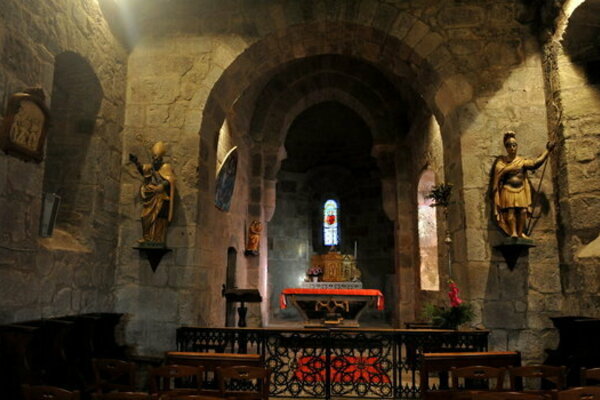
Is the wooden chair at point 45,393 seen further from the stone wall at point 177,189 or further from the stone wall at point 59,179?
the stone wall at point 177,189

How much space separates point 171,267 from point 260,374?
2.53 m

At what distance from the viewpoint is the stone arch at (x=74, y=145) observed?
200 inches

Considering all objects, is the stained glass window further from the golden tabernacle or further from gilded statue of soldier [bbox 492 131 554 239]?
gilded statue of soldier [bbox 492 131 554 239]

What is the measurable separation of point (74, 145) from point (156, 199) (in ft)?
3.66

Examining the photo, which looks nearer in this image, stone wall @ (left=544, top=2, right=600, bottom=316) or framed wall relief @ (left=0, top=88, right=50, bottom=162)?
framed wall relief @ (left=0, top=88, right=50, bottom=162)

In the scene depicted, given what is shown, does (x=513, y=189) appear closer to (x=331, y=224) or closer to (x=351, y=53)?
(x=351, y=53)

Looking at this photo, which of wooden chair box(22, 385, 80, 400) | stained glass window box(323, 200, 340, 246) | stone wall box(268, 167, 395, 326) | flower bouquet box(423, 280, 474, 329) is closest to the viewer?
wooden chair box(22, 385, 80, 400)

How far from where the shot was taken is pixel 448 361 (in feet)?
13.6

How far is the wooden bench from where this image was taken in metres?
3.86

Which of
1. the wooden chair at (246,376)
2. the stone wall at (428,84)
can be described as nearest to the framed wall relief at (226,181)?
the stone wall at (428,84)

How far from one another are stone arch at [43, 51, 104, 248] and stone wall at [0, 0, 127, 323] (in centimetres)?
1

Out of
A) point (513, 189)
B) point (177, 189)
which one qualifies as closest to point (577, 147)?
point (513, 189)

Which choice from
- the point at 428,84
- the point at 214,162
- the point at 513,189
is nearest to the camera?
the point at 513,189

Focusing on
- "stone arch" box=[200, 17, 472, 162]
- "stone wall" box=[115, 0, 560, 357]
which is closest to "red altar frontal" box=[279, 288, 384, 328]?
"stone wall" box=[115, 0, 560, 357]
